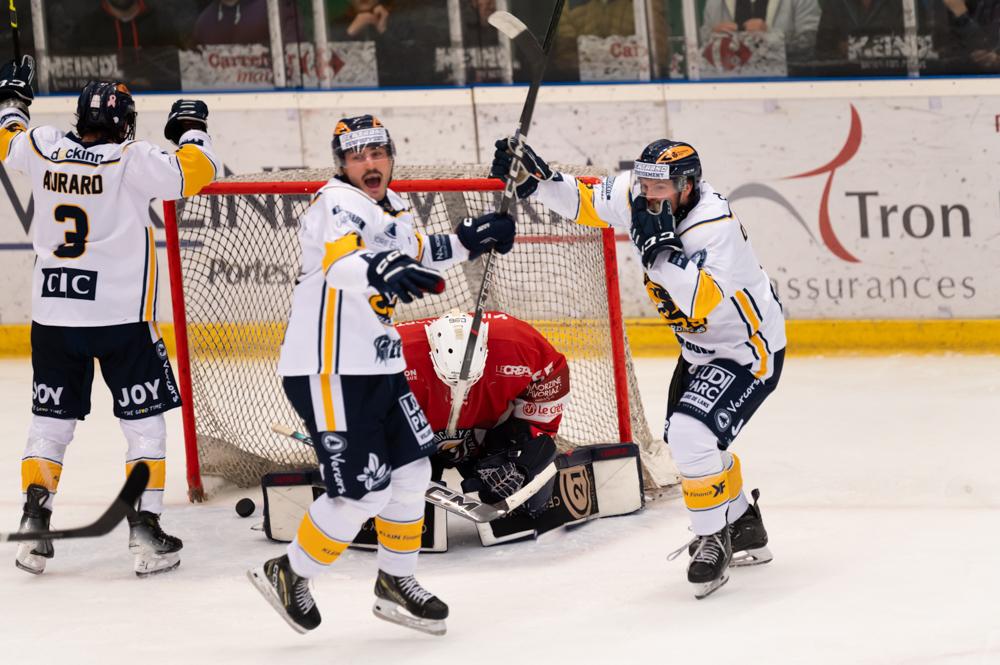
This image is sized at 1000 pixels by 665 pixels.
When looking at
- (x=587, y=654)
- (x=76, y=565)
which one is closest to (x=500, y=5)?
(x=76, y=565)

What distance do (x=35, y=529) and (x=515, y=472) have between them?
1.32 metres

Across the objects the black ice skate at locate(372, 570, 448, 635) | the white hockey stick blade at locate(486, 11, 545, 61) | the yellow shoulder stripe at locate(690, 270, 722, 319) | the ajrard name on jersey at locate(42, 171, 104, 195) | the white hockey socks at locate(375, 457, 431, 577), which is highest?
the white hockey stick blade at locate(486, 11, 545, 61)

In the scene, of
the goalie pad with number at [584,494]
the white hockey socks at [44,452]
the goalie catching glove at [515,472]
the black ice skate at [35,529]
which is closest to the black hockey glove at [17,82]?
the white hockey socks at [44,452]

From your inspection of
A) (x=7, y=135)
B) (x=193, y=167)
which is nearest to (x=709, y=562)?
(x=193, y=167)

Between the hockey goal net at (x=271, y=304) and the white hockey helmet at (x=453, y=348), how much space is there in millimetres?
621

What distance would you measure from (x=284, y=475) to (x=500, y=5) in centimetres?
318

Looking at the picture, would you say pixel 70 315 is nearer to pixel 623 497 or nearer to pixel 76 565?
pixel 76 565

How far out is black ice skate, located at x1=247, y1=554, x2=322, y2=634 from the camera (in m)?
3.39

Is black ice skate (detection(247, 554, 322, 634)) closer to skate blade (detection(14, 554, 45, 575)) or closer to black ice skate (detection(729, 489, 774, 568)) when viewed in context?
skate blade (detection(14, 554, 45, 575))

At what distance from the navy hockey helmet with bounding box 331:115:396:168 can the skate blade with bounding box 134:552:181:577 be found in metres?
1.31

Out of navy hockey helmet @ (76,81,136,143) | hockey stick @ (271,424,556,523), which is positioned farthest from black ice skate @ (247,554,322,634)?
navy hockey helmet @ (76,81,136,143)

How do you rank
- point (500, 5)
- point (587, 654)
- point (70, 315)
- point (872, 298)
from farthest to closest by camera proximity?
point (500, 5)
point (872, 298)
point (70, 315)
point (587, 654)

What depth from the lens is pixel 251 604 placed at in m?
3.78

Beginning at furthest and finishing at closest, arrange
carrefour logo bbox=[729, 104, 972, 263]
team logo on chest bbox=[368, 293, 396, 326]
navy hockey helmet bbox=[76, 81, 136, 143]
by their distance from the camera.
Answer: carrefour logo bbox=[729, 104, 972, 263]
navy hockey helmet bbox=[76, 81, 136, 143]
team logo on chest bbox=[368, 293, 396, 326]
